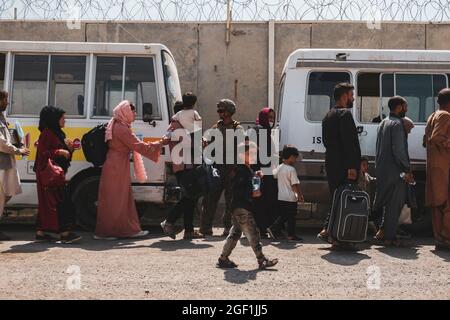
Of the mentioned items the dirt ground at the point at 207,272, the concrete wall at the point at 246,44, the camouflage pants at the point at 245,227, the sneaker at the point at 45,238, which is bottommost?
the dirt ground at the point at 207,272

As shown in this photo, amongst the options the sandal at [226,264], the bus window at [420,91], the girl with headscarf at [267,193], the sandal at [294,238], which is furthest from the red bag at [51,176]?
the bus window at [420,91]

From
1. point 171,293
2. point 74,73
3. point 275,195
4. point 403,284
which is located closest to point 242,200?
point 171,293

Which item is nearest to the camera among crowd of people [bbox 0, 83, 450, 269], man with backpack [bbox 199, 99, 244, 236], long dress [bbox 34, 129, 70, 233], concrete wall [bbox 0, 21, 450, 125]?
man with backpack [bbox 199, 99, 244, 236]

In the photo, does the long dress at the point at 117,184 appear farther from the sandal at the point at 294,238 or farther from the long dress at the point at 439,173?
the long dress at the point at 439,173

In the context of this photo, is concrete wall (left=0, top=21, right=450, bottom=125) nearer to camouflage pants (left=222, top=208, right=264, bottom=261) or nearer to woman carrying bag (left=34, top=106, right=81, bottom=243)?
woman carrying bag (left=34, top=106, right=81, bottom=243)

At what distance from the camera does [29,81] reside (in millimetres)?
8359

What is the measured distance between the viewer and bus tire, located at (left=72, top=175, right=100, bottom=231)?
827cm

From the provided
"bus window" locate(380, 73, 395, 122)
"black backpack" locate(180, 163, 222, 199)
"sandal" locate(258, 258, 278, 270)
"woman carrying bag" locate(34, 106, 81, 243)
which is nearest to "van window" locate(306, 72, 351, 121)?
"bus window" locate(380, 73, 395, 122)

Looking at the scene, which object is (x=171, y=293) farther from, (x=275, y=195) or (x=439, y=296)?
(x=275, y=195)

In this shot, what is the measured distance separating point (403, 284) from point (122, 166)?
3.72 metres

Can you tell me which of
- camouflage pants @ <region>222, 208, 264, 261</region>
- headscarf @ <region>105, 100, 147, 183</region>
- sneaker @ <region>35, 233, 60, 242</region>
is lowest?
sneaker @ <region>35, 233, 60, 242</region>

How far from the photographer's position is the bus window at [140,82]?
27.3 ft

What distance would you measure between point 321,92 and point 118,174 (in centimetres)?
274

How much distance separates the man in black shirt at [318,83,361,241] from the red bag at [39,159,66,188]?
3010 mm
